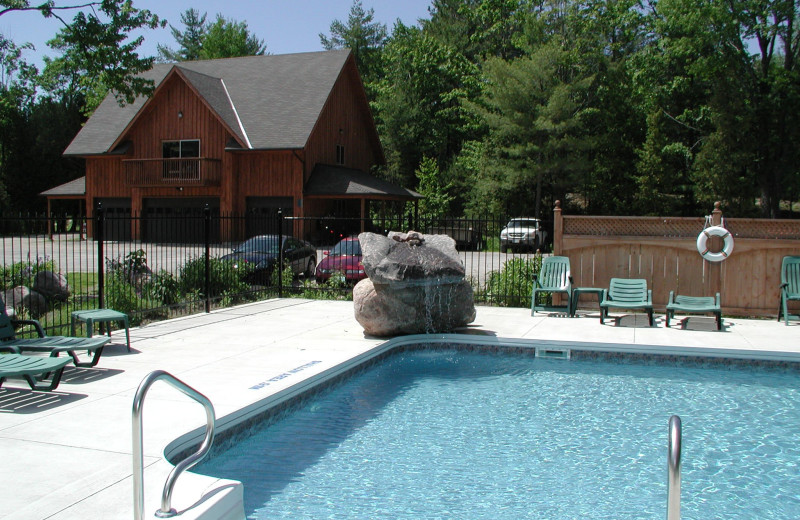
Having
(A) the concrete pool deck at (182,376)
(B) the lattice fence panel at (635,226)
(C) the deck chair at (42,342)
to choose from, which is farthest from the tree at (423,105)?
(C) the deck chair at (42,342)

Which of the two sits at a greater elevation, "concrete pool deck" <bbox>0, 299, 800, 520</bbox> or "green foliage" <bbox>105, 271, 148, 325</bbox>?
"green foliage" <bbox>105, 271, 148, 325</bbox>

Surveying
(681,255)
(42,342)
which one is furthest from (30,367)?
(681,255)

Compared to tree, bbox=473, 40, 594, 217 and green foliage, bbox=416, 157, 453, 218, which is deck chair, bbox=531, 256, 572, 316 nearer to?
tree, bbox=473, 40, 594, 217

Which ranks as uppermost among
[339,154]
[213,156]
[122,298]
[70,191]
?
[339,154]

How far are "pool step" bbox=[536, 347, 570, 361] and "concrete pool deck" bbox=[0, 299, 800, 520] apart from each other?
0.49 ft

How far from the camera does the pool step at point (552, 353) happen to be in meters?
9.23

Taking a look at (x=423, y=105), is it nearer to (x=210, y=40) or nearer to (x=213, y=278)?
(x=210, y=40)

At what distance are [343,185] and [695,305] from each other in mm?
19177

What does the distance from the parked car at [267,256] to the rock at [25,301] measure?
343 cm

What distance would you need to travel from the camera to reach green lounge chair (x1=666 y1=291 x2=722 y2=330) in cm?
1043

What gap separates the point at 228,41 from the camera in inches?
2100

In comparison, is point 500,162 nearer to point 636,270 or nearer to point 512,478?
point 636,270

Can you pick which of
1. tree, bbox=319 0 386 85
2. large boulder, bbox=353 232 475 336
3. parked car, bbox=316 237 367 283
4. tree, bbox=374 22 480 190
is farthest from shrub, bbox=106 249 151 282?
tree, bbox=319 0 386 85

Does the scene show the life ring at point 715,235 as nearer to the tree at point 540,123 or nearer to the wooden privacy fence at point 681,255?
the wooden privacy fence at point 681,255
